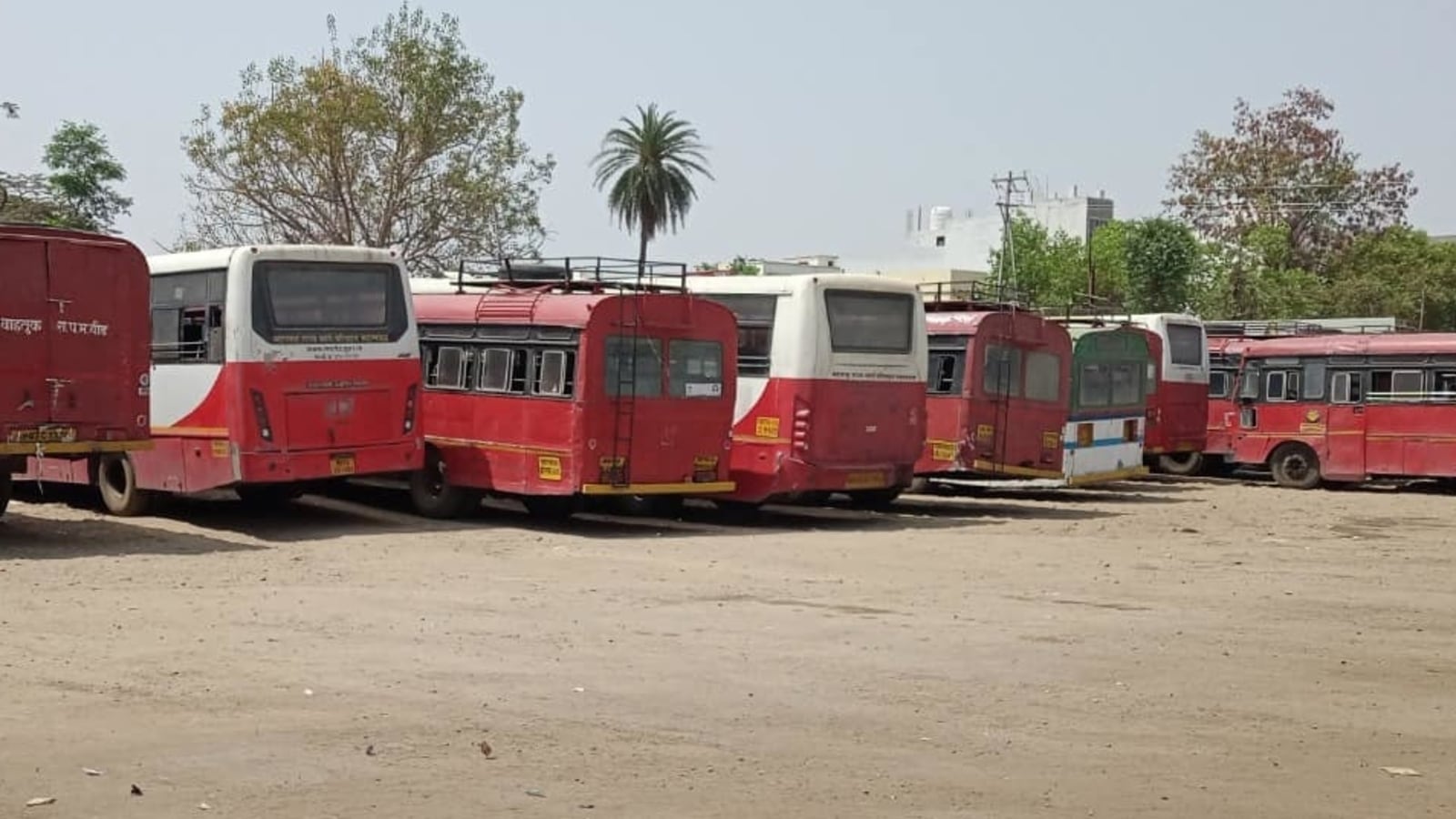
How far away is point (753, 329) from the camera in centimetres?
1973

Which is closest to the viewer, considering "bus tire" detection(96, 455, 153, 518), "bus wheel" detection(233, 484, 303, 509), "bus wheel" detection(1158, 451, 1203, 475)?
"bus tire" detection(96, 455, 153, 518)

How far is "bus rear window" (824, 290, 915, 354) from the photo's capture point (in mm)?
19406

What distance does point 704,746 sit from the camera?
7.75 meters

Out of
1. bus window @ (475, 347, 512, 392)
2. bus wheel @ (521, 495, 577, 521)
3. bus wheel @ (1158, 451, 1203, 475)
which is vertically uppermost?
bus window @ (475, 347, 512, 392)

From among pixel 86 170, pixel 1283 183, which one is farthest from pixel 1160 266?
pixel 86 170

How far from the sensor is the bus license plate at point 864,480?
19.8 m

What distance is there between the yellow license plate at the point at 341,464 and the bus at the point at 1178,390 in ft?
54.0

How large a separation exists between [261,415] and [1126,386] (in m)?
13.5

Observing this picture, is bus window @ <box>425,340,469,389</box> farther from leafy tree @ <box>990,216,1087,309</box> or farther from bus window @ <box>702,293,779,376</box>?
leafy tree @ <box>990,216,1087,309</box>

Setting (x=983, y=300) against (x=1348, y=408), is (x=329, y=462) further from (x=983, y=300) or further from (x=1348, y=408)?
(x=1348, y=408)

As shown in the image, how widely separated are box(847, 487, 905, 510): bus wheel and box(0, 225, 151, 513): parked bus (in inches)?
370

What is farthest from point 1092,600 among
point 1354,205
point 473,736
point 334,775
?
point 1354,205

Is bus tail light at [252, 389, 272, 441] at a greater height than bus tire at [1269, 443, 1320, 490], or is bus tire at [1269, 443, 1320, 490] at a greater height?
bus tail light at [252, 389, 272, 441]

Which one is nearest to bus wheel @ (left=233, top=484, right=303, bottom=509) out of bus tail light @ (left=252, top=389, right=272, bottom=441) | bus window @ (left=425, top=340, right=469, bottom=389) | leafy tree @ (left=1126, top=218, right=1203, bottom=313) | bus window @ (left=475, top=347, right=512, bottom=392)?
bus window @ (left=425, top=340, right=469, bottom=389)
